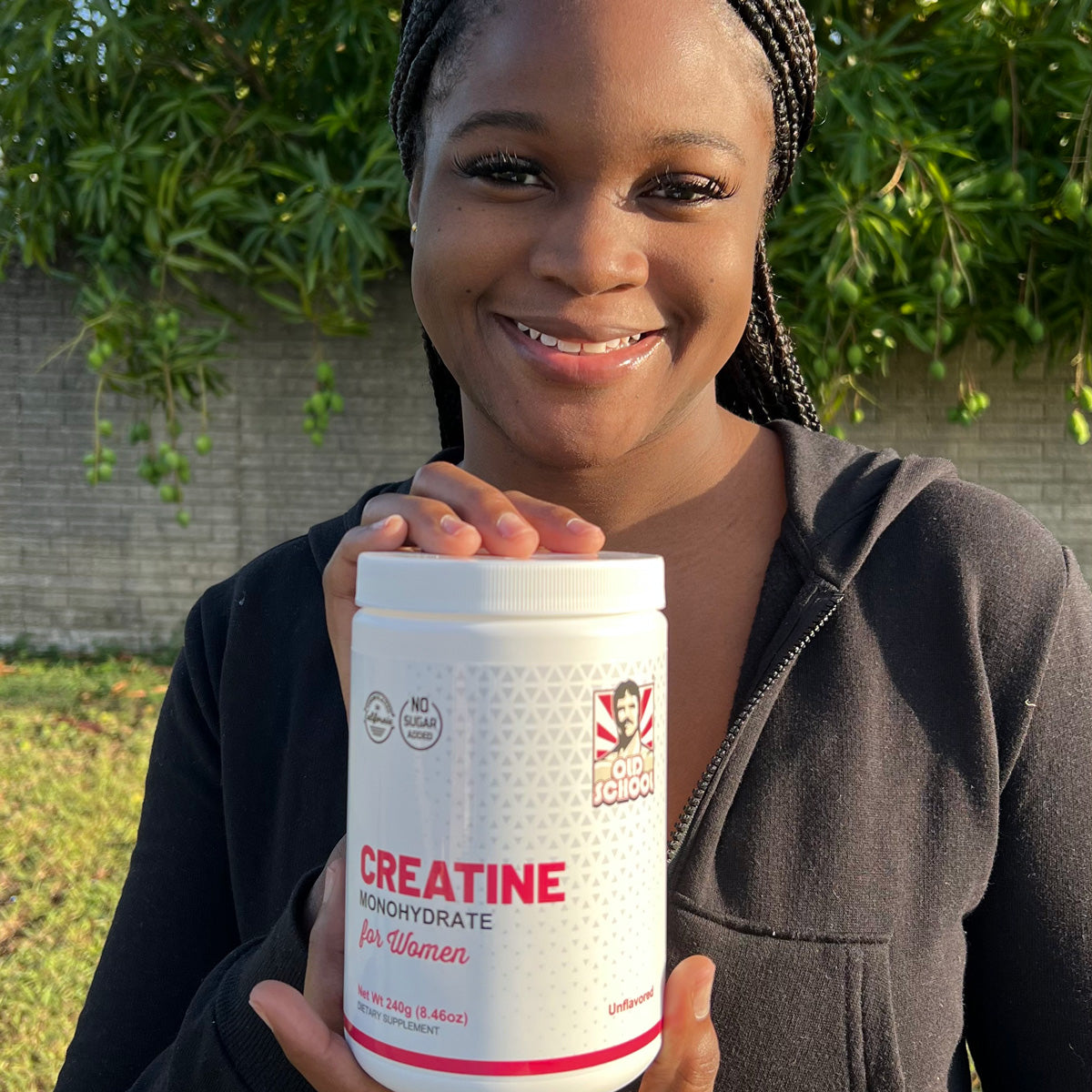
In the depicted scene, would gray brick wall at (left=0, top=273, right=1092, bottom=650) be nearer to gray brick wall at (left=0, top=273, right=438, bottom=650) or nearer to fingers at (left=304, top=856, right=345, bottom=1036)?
gray brick wall at (left=0, top=273, right=438, bottom=650)

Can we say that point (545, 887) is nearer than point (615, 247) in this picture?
Yes

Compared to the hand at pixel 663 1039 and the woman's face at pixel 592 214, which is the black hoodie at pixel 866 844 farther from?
the woman's face at pixel 592 214

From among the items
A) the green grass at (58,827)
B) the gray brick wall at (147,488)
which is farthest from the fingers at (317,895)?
the gray brick wall at (147,488)

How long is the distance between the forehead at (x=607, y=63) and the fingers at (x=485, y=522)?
439 mm

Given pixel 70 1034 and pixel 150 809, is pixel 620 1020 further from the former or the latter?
pixel 70 1034

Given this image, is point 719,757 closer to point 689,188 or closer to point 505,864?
point 505,864

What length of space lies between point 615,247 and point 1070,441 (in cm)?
543

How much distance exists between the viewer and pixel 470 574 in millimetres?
889

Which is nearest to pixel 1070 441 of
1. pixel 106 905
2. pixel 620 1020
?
pixel 106 905

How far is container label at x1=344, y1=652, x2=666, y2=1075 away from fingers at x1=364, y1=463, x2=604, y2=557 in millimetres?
128

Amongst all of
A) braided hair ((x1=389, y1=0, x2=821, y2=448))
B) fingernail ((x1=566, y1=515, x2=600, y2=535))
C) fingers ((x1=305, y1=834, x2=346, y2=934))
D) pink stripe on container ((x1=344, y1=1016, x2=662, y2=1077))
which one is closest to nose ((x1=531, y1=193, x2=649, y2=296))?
braided hair ((x1=389, y1=0, x2=821, y2=448))

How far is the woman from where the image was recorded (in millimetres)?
1234

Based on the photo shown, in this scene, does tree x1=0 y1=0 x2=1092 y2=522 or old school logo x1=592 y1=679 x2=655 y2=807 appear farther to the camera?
tree x1=0 y1=0 x2=1092 y2=522

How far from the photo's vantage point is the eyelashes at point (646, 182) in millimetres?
1262
